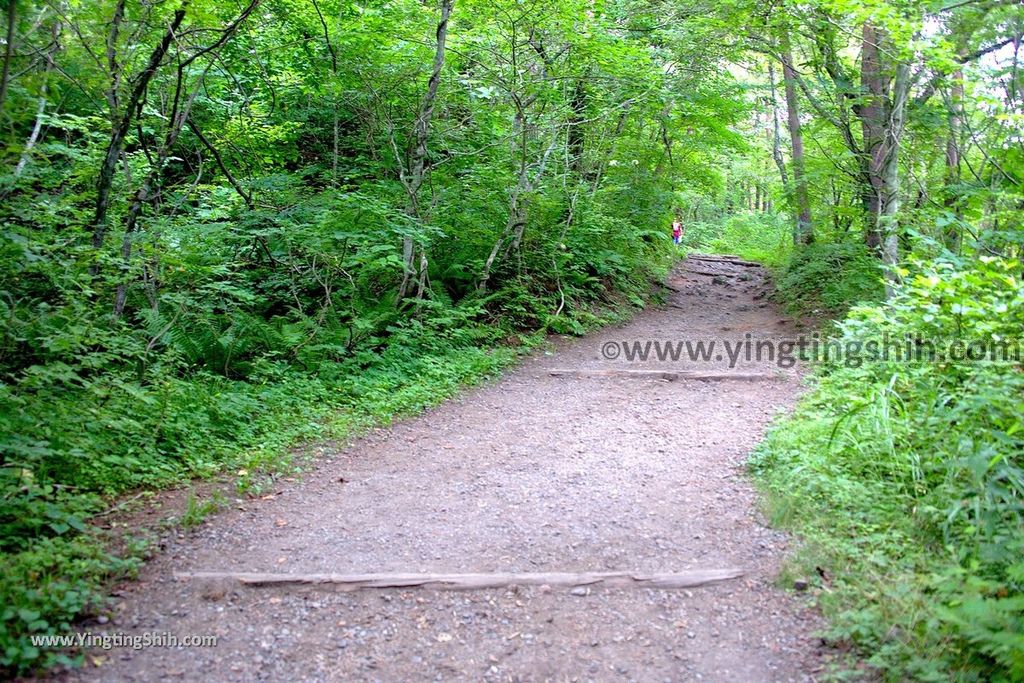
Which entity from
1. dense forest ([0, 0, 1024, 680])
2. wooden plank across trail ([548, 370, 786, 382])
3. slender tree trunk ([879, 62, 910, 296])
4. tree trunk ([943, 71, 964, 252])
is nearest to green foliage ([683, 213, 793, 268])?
dense forest ([0, 0, 1024, 680])

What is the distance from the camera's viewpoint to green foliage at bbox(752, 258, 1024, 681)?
3.15 meters

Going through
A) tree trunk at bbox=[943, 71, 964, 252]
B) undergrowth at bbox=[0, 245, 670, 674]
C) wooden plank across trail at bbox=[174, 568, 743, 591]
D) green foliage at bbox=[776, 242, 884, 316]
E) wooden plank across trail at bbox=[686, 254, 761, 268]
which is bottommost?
wooden plank across trail at bbox=[174, 568, 743, 591]

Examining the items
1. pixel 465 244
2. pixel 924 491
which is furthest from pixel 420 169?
pixel 924 491

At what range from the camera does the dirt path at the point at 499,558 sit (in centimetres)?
346

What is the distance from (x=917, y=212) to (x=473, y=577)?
7.76 m

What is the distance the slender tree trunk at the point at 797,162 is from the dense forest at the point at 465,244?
0.12 metres

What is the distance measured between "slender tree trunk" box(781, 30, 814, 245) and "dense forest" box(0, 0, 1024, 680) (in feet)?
0.40

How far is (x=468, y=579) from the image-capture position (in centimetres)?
412

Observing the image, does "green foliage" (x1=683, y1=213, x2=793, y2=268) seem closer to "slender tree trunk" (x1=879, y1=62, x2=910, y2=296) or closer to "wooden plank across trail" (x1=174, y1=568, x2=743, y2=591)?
"slender tree trunk" (x1=879, y1=62, x2=910, y2=296)

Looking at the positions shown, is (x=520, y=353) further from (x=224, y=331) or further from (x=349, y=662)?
(x=349, y=662)

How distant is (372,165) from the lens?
34.8 ft

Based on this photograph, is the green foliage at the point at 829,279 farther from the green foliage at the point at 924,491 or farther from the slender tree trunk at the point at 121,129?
the slender tree trunk at the point at 121,129

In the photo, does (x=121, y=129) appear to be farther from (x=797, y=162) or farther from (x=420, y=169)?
(x=797, y=162)

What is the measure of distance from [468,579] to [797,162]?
489 inches
